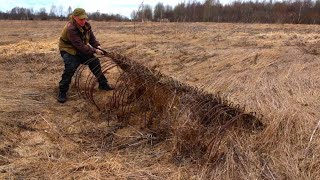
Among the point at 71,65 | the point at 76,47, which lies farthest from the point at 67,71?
the point at 76,47

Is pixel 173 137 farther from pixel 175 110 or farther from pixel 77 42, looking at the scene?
pixel 77 42

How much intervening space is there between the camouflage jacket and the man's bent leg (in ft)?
0.40

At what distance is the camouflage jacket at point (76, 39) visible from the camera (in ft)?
24.1

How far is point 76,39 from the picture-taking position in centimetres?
733

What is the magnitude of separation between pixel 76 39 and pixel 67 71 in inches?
27.6

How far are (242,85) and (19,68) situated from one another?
6.99 metres

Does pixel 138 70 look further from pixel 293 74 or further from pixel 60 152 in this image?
pixel 293 74

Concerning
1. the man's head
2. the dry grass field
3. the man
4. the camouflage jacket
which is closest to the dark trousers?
the man

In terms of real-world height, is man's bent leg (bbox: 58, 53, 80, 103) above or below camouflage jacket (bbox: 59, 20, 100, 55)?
below

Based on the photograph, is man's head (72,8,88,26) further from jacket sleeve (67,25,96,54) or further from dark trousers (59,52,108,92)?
dark trousers (59,52,108,92)

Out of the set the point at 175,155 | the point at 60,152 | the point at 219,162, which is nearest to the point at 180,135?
the point at 175,155

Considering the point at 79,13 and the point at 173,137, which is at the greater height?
the point at 79,13

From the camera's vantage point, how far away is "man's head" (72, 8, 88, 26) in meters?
7.28

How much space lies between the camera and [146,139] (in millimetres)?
5754
